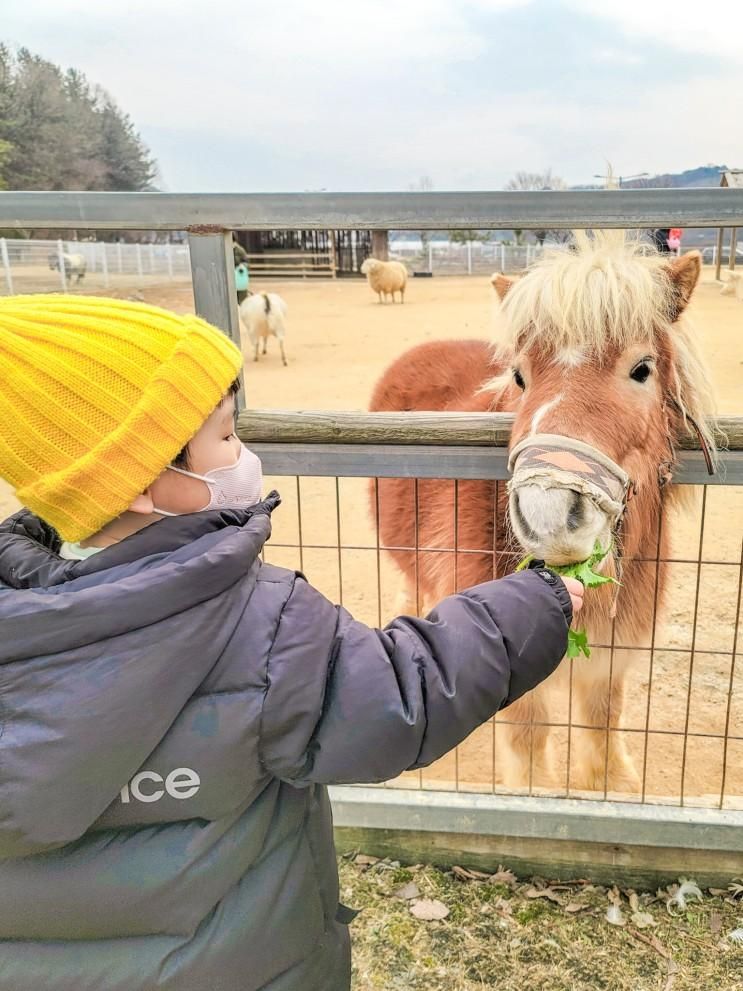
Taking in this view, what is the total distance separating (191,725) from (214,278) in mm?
1347

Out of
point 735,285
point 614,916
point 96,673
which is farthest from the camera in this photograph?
point 735,285

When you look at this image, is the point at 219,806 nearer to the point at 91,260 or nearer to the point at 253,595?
the point at 253,595

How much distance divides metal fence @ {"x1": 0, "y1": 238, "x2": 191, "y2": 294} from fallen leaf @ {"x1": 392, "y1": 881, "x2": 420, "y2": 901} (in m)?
18.2

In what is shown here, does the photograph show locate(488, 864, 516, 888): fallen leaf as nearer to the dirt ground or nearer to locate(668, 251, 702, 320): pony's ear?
the dirt ground

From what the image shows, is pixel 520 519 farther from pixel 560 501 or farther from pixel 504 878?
pixel 504 878

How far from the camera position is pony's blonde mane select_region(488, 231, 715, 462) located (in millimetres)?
2111

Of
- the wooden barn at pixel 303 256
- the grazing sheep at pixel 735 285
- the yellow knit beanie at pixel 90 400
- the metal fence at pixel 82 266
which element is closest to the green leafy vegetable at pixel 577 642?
the yellow knit beanie at pixel 90 400

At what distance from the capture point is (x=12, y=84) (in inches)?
1673

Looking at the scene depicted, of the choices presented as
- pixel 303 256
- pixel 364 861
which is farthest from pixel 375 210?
pixel 303 256

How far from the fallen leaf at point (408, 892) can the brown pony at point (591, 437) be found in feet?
1.93

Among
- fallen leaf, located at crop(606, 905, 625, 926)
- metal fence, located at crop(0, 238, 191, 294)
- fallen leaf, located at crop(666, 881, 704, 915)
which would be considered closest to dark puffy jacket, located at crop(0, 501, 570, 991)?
fallen leaf, located at crop(606, 905, 625, 926)

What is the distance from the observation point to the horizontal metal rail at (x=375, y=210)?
74.5 inches

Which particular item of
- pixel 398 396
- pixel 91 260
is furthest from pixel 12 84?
pixel 398 396

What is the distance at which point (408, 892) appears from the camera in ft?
8.33
